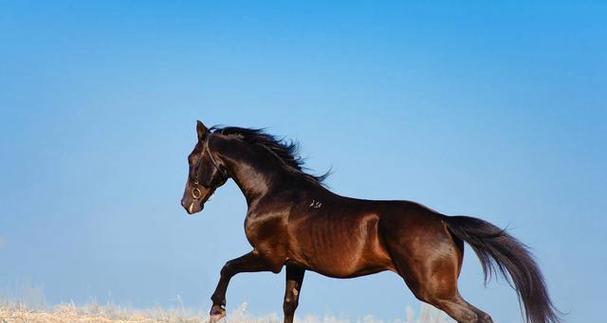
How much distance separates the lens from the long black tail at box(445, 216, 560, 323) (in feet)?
27.6

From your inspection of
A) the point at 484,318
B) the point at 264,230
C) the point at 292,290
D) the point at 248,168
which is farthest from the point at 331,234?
the point at 484,318

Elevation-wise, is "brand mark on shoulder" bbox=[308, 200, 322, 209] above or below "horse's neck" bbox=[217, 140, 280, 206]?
below

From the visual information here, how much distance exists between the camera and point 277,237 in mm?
9461

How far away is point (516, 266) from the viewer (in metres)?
8.44

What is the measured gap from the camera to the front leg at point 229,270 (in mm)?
9500

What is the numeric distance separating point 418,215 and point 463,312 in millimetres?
1058

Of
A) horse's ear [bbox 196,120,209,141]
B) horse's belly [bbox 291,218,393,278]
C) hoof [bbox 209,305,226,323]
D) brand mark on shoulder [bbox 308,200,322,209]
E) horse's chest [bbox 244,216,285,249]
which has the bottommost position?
hoof [bbox 209,305,226,323]

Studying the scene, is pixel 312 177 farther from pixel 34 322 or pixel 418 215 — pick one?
pixel 34 322

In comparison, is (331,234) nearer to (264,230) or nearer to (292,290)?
(264,230)

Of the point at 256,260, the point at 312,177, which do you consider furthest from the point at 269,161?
the point at 256,260

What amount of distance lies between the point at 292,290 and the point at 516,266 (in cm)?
272

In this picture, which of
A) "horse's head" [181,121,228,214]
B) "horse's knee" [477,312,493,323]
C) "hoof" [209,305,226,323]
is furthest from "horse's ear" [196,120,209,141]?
"horse's knee" [477,312,493,323]

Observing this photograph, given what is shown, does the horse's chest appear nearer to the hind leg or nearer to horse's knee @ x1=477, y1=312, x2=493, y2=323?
the hind leg

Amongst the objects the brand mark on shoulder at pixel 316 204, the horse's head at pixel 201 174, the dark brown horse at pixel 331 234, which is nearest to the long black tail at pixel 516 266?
the dark brown horse at pixel 331 234
